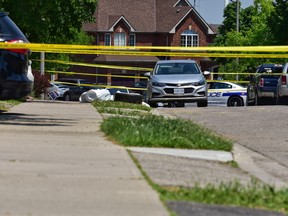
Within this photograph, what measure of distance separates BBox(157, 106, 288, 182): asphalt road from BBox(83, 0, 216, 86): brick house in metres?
50.1

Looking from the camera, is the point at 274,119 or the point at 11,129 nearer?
the point at 11,129

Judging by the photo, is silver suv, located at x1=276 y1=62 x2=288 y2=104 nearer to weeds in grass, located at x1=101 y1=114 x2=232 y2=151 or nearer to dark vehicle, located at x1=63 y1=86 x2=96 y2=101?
weeds in grass, located at x1=101 y1=114 x2=232 y2=151

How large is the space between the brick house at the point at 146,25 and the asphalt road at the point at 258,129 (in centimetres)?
5007

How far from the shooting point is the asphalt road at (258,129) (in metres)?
10.7

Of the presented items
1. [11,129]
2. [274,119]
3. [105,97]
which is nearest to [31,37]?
[105,97]

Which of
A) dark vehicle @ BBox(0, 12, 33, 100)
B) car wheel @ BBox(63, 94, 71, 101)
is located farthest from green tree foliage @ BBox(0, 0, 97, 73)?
car wheel @ BBox(63, 94, 71, 101)

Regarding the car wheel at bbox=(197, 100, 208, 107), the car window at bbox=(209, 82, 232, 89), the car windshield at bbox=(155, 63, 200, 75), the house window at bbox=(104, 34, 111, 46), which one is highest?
the house window at bbox=(104, 34, 111, 46)

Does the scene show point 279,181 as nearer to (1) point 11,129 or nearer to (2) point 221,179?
(2) point 221,179

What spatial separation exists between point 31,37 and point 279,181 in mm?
21494

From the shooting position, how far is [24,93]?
44.8ft

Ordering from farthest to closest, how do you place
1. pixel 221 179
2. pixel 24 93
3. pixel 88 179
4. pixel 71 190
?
pixel 24 93 → pixel 221 179 → pixel 88 179 → pixel 71 190

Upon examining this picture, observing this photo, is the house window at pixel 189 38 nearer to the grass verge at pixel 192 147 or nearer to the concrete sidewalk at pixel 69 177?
the grass verge at pixel 192 147

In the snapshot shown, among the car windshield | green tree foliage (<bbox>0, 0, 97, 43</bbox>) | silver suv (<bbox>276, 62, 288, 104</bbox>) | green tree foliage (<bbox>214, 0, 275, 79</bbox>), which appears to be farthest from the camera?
green tree foliage (<bbox>214, 0, 275, 79</bbox>)

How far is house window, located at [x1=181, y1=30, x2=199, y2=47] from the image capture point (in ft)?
237
